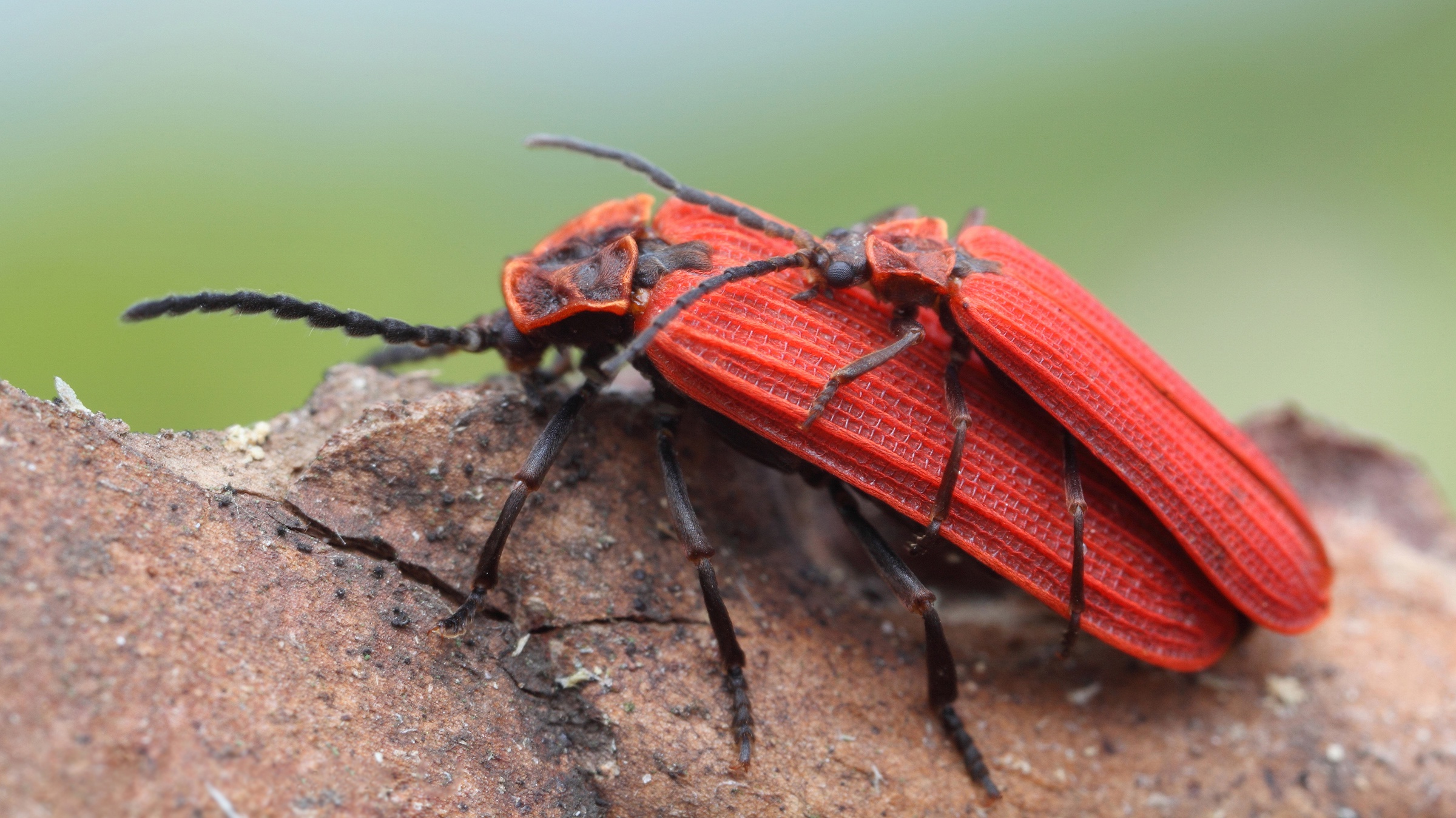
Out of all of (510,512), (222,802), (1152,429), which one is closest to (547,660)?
(510,512)

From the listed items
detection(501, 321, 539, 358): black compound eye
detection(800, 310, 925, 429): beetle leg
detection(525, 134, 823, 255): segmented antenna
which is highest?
detection(525, 134, 823, 255): segmented antenna

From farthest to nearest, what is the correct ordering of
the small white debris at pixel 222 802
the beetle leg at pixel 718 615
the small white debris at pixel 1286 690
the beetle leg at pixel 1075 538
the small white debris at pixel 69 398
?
the small white debris at pixel 1286 690 → the beetle leg at pixel 1075 538 → the beetle leg at pixel 718 615 → the small white debris at pixel 69 398 → the small white debris at pixel 222 802

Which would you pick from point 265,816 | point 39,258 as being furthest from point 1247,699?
point 39,258

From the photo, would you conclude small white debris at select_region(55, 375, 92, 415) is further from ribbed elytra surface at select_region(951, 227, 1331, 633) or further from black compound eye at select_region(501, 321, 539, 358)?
ribbed elytra surface at select_region(951, 227, 1331, 633)

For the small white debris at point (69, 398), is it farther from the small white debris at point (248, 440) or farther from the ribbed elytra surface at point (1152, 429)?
the ribbed elytra surface at point (1152, 429)

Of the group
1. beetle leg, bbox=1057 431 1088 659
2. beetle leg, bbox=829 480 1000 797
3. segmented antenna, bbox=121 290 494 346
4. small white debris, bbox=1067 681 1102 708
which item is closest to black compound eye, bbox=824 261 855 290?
beetle leg, bbox=829 480 1000 797

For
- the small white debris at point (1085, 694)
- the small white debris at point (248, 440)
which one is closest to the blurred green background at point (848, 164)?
the small white debris at point (248, 440)
